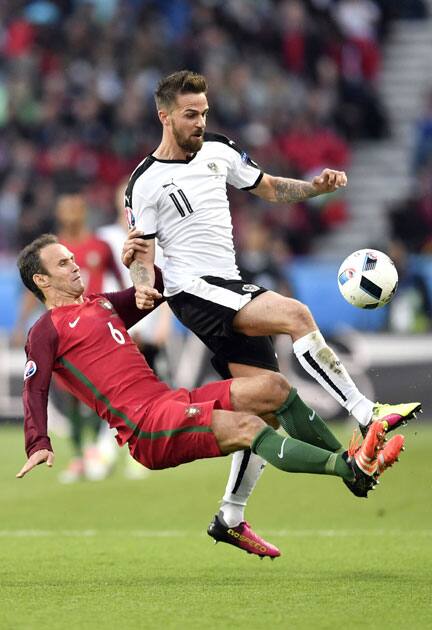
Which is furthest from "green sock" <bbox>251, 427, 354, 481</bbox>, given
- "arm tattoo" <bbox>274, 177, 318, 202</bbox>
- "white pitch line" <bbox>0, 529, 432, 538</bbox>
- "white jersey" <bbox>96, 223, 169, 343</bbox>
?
"white jersey" <bbox>96, 223, 169, 343</bbox>

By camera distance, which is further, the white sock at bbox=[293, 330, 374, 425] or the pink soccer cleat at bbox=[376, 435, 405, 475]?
the white sock at bbox=[293, 330, 374, 425]

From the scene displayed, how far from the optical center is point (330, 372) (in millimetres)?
6934

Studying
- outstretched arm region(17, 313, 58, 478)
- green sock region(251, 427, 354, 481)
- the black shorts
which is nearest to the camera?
green sock region(251, 427, 354, 481)

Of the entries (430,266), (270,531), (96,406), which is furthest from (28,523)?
(430,266)

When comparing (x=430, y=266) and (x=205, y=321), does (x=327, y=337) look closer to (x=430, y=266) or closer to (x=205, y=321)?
(x=430, y=266)

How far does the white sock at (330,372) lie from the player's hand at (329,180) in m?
0.92

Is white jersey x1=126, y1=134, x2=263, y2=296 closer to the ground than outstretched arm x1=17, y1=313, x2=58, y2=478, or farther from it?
farther from it

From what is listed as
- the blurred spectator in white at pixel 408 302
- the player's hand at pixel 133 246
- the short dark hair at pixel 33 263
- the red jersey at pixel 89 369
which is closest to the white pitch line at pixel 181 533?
the red jersey at pixel 89 369

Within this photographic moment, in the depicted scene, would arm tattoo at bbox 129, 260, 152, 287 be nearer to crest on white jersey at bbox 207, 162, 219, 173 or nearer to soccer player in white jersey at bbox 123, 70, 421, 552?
soccer player in white jersey at bbox 123, 70, 421, 552

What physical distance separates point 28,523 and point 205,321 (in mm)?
2887

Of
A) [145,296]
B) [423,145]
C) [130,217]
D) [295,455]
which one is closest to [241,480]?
[295,455]

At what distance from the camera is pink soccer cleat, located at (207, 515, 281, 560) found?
7.34 meters

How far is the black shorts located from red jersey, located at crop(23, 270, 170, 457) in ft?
1.16

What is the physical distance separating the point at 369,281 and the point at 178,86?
1.38 m
